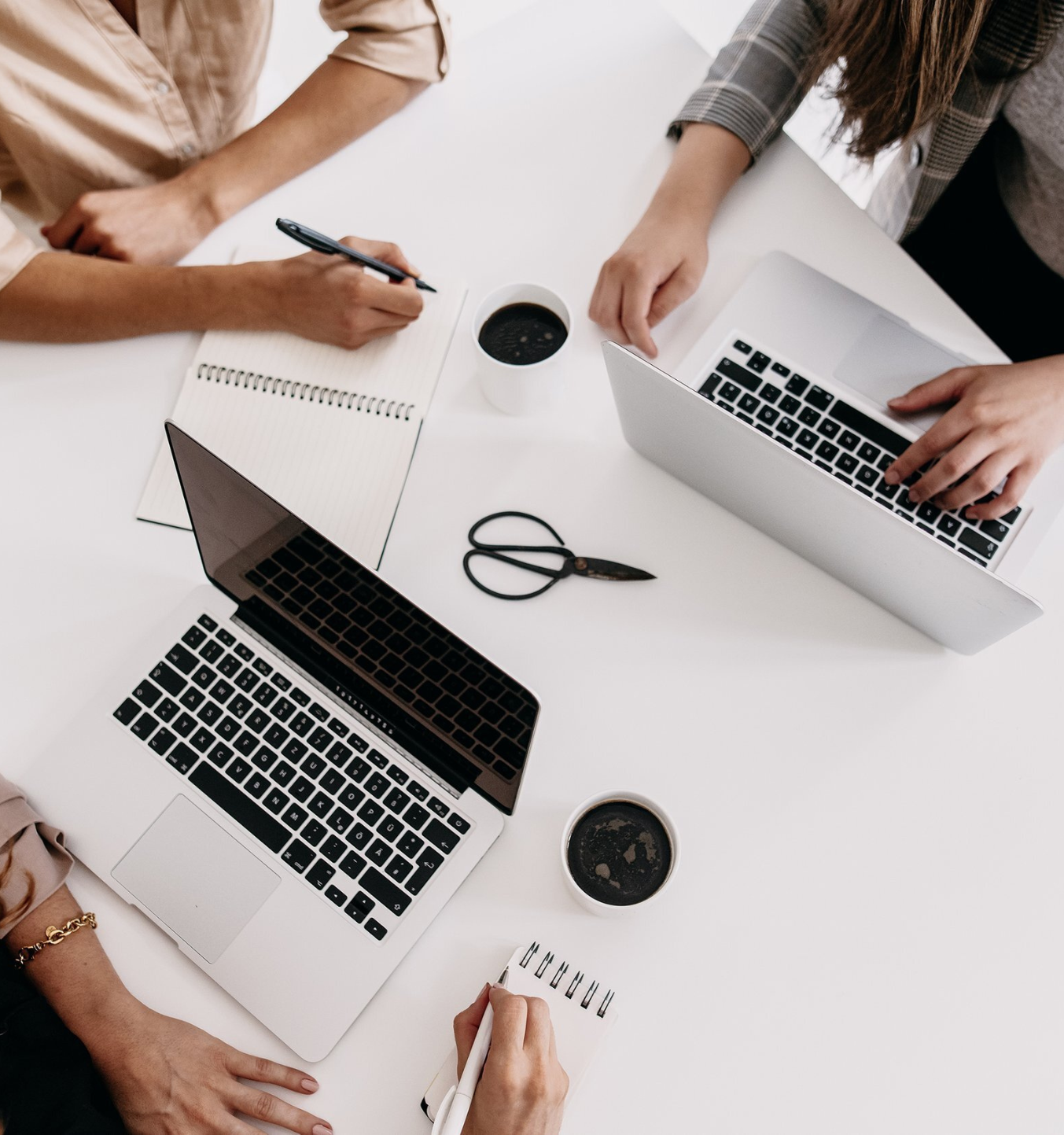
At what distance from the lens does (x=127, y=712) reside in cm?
79

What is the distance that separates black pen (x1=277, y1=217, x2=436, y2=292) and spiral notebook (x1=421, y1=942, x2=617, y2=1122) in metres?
0.67

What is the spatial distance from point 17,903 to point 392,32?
1.00 m

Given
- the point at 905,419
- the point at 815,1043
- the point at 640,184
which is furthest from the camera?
the point at 640,184

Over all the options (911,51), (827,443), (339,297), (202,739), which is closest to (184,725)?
(202,739)

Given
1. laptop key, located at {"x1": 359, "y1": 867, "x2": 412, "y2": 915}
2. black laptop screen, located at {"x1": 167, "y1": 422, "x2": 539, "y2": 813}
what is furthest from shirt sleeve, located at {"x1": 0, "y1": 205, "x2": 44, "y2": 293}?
laptop key, located at {"x1": 359, "y1": 867, "x2": 412, "y2": 915}

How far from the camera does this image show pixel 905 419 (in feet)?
2.73

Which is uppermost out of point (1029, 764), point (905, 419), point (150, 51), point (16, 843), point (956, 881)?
point (905, 419)

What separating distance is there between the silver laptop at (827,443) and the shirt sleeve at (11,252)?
67cm

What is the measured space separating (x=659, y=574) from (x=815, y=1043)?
0.42 metres

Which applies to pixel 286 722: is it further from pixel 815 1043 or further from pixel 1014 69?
pixel 1014 69

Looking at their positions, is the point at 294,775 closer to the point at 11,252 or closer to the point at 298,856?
the point at 298,856

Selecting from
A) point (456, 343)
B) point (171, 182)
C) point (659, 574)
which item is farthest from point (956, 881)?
point (171, 182)

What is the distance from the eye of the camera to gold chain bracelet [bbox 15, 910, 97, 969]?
727 mm

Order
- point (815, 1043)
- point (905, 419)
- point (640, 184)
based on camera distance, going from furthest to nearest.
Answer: point (640, 184) → point (905, 419) → point (815, 1043)
